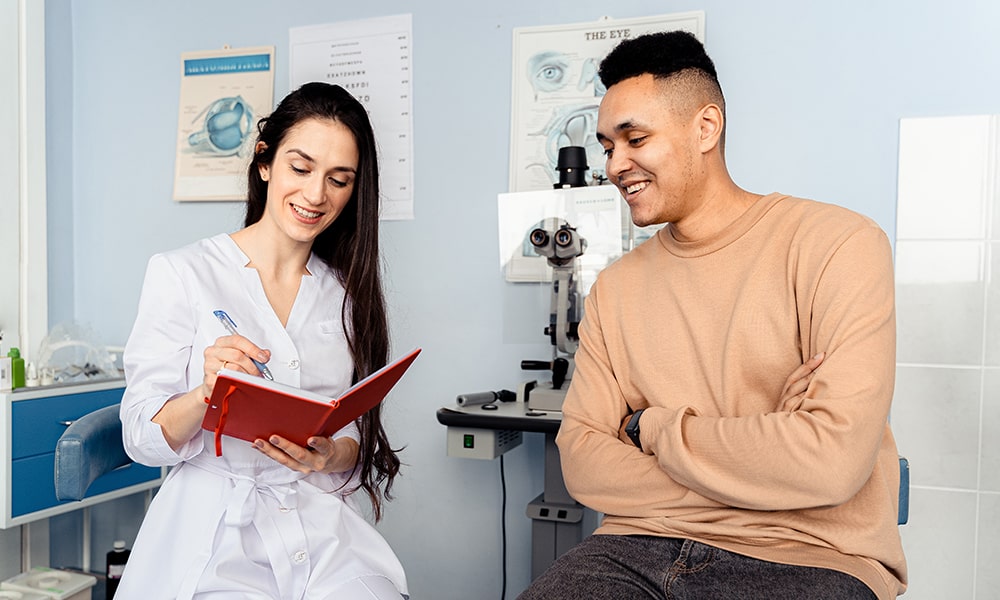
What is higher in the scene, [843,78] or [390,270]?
[843,78]

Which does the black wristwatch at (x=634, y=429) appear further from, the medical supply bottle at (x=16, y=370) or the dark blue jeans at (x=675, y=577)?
the medical supply bottle at (x=16, y=370)

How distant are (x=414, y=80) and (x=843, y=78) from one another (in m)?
1.26

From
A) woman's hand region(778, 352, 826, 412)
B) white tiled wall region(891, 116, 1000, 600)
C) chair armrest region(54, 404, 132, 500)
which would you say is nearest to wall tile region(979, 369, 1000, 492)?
white tiled wall region(891, 116, 1000, 600)

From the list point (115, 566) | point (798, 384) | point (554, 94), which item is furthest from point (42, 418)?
point (798, 384)

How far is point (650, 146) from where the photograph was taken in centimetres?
145

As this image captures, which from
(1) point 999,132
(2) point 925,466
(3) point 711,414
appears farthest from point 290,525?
(1) point 999,132

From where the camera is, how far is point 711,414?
1378mm

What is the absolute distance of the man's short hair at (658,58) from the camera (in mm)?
1451

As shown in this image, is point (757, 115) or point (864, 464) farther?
point (757, 115)

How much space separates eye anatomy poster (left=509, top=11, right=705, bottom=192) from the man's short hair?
780mm

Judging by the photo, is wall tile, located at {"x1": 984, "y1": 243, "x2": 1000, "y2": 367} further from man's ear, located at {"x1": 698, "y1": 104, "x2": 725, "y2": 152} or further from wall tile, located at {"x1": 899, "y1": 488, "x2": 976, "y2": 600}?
man's ear, located at {"x1": 698, "y1": 104, "x2": 725, "y2": 152}

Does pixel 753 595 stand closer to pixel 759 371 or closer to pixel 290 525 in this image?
pixel 759 371

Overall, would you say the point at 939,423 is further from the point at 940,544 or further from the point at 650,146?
the point at 650,146

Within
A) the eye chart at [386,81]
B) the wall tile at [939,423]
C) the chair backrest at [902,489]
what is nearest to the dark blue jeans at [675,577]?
the chair backrest at [902,489]
